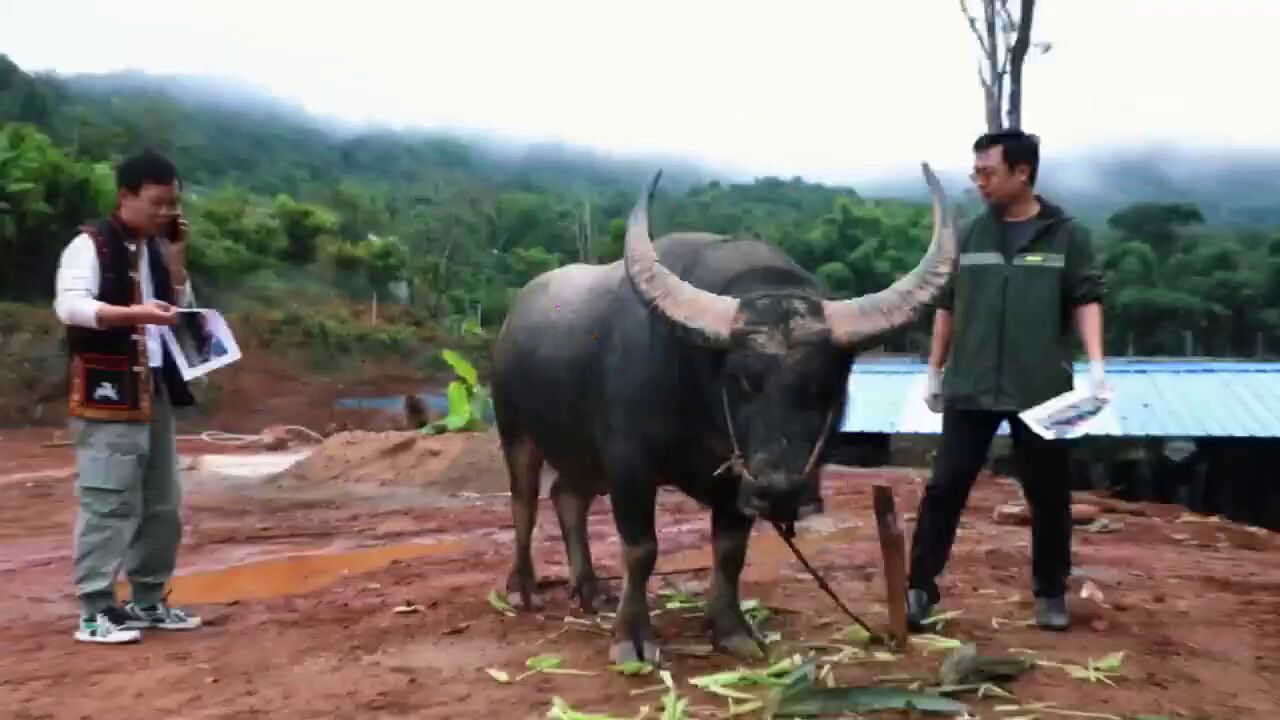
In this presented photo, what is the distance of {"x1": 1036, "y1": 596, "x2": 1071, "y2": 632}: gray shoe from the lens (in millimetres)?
5352

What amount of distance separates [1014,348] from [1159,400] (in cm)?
849

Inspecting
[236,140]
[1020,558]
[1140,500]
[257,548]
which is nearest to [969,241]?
[1020,558]

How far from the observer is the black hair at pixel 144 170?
5449 mm

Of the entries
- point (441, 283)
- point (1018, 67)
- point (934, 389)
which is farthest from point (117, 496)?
point (441, 283)

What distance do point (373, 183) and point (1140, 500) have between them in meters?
48.7

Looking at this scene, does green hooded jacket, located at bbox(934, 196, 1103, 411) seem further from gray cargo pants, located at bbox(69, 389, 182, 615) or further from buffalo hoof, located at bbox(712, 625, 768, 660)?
gray cargo pants, located at bbox(69, 389, 182, 615)

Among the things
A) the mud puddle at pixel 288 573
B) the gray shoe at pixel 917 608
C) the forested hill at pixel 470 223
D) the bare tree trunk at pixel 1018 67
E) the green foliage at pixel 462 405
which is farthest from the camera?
the forested hill at pixel 470 223

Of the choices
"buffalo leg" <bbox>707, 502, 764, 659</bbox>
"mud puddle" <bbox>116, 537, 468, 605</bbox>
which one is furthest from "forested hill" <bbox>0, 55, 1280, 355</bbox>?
"mud puddle" <bbox>116, 537, 468, 605</bbox>

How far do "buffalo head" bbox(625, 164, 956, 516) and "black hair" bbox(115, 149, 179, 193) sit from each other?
220 cm

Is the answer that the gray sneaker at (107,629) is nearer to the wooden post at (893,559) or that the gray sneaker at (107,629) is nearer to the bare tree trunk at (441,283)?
the wooden post at (893,559)

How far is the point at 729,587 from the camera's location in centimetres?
516

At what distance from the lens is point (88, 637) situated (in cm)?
552

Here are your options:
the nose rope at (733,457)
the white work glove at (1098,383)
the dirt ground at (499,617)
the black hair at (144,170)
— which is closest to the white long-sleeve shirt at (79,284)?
the black hair at (144,170)

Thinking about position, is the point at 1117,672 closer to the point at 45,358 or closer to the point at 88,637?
the point at 88,637
